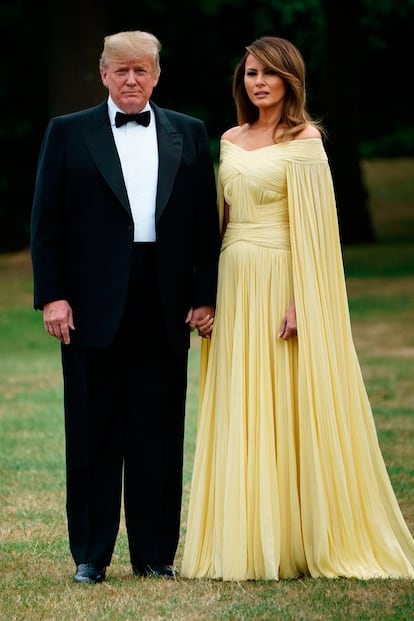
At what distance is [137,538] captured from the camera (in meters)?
5.50

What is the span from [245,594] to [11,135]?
2327 cm

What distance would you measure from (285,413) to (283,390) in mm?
96

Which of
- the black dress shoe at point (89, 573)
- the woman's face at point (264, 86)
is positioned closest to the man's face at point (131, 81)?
the woman's face at point (264, 86)

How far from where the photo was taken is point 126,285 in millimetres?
5273

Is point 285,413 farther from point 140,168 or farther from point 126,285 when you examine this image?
point 140,168

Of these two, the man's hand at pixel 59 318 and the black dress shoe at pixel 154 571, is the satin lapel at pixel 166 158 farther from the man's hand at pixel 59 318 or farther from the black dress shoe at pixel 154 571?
the black dress shoe at pixel 154 571

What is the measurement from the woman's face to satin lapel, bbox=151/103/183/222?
1.19 ft

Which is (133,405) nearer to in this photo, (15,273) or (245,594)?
(245,594)

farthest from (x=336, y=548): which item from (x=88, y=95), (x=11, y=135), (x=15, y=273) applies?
(x=11, y=135)

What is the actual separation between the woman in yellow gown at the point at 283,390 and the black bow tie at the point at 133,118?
0.40 m

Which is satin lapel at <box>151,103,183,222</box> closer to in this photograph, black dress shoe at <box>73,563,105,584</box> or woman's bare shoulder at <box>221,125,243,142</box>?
woman's bare shoulder at <box>221,125,243,142</box>

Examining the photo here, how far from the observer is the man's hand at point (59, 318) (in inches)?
208

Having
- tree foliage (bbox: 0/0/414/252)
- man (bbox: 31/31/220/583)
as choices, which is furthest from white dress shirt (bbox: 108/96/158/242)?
tree foliage (bbox: 0/0/414/252)

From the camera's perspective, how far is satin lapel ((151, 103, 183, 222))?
5289 mm
